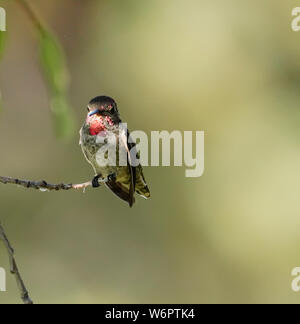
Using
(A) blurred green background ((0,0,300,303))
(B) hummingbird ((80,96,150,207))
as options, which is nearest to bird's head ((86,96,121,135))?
(B) hummingbird ((80,96,150,207))

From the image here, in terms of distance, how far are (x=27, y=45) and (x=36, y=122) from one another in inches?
47.1

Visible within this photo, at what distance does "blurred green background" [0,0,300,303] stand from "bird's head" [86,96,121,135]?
506 centimetres

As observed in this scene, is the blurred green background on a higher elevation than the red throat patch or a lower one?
higher

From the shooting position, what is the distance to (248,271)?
343 inches

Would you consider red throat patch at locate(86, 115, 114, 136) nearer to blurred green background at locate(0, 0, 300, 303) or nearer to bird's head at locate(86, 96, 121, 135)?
bird's head at locate(86, 96, 121, 135)

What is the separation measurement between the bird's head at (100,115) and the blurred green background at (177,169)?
5062 mm

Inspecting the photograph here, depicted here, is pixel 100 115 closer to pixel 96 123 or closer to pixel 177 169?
pixel 96 123

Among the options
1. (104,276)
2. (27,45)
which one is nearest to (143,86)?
(27,45)

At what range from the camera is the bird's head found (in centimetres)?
312

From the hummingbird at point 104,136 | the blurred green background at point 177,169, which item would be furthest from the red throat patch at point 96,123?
the blurred green background at point 177,169

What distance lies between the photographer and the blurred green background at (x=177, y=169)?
843 centimetres

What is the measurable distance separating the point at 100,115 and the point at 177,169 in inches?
220
